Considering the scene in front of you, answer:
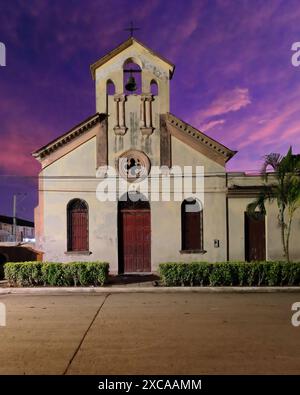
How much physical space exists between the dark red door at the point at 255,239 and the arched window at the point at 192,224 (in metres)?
2.01

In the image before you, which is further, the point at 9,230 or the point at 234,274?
the point at 9,230

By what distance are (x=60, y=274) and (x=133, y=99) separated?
8.10 meters

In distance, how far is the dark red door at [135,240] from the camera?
15742 millimetres

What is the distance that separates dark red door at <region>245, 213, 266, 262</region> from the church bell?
7486mm

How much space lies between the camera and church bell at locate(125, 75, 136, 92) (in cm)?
1593

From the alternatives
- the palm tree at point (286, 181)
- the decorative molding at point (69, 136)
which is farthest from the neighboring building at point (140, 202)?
the palm tree at point (286, 181)

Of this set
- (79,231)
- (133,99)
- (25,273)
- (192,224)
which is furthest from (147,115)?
(25,273)

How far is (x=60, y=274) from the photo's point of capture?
508 inches

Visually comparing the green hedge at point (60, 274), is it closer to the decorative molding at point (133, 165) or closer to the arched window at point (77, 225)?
the arched window at point (77, 225)

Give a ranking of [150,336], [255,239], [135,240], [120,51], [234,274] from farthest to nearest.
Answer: [120,51] < [135,240] < [255,239] < [234,274] < [150,336]

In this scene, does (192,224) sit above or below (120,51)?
below

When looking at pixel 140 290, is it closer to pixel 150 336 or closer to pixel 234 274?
pixel 234 274
